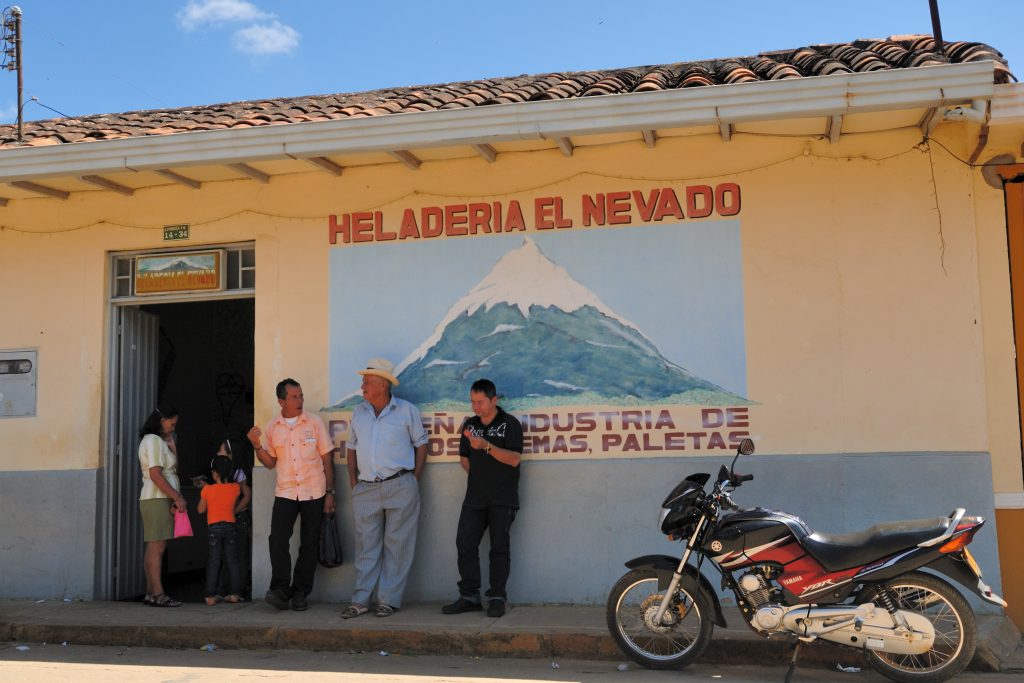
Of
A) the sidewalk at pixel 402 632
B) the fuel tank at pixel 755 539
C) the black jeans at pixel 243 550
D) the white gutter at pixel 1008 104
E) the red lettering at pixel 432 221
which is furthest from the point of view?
the black jeans at pixel 243 550

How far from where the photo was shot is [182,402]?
36.4ft

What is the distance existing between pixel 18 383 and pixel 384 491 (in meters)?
3.76

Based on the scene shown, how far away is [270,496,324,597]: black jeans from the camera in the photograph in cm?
793

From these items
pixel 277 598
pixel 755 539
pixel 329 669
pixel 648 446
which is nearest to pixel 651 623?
pixel 755 539

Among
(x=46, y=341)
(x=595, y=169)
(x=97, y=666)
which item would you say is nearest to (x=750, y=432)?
(x=595, y=169)

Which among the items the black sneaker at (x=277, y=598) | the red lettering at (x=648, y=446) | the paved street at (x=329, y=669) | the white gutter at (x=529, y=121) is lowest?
the paved street at (x=329, y=669)

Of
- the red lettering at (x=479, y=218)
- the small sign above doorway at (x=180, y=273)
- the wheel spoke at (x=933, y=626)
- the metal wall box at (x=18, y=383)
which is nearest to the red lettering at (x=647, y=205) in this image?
the red lettering at (x=479, y=218)

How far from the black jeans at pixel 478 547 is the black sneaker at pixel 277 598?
56.6 inches

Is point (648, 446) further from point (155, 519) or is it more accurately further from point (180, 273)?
point (180, 273)

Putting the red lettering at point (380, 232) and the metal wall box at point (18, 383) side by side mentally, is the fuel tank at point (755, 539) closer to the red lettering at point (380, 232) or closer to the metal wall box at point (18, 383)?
the red lettering at point (380, 232)

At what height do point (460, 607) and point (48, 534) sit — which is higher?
point (48, 534)

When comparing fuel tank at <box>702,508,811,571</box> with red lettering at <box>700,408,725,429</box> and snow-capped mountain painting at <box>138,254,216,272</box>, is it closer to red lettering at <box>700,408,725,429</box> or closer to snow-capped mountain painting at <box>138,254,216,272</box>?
red lettering at <box>700,408,725,429</box>

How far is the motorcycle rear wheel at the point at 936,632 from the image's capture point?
5.61 metres

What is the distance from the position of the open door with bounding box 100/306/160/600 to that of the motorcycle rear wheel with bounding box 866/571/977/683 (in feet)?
21.2
